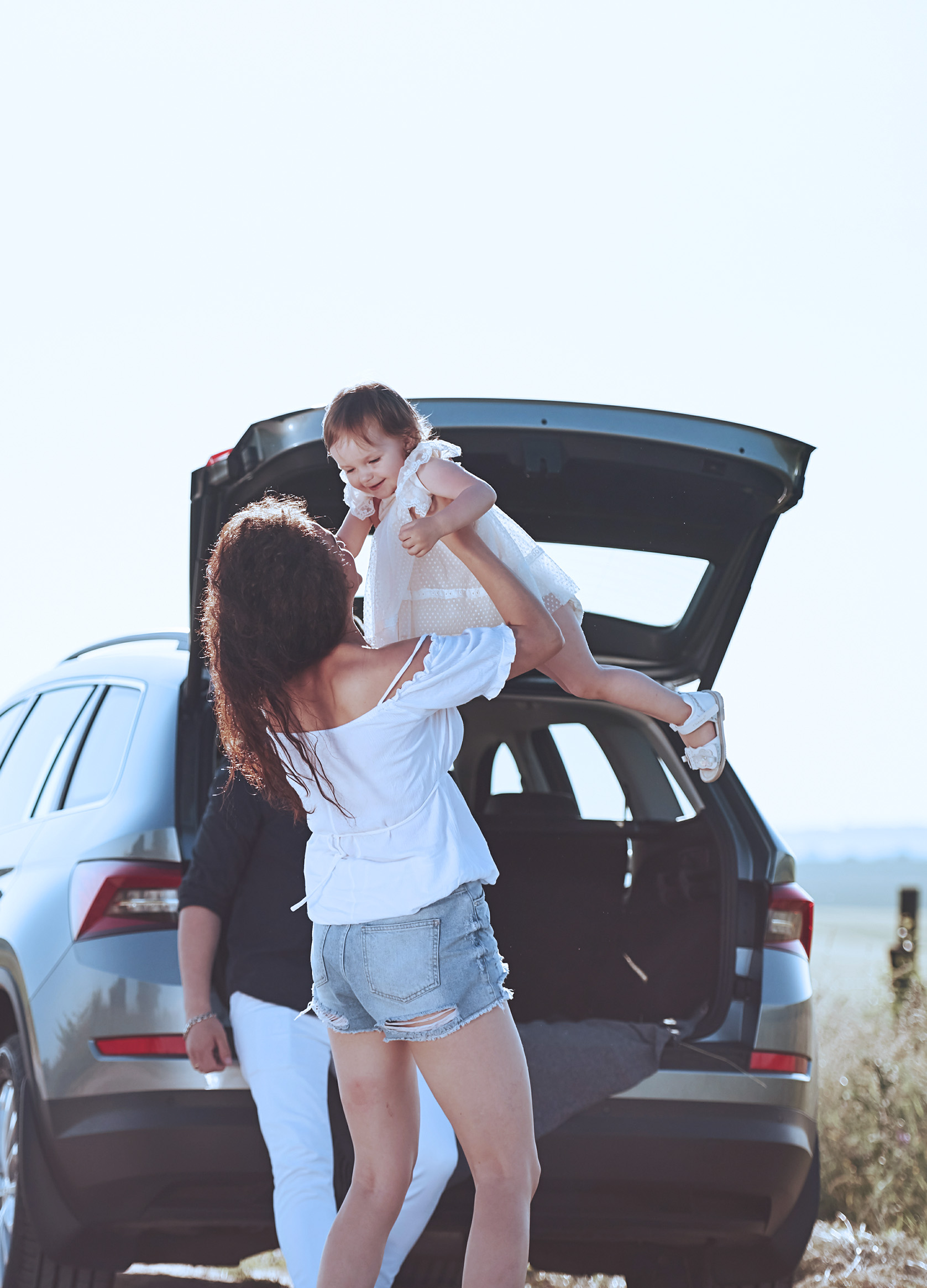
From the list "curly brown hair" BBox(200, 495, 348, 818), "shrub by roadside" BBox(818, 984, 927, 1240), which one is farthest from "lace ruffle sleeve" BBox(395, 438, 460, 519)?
"shrub by roadside" BBox(818, 984, 927, 1240)

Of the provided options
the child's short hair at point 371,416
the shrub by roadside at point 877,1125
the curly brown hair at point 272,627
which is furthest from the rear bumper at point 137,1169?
the shrub by roadside at point 877,1125

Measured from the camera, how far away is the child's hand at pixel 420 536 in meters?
2.30

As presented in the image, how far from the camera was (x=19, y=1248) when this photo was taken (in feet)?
10.3

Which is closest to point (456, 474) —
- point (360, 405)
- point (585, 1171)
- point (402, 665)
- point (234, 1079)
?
point (360, 405)

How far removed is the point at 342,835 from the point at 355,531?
0.75 m

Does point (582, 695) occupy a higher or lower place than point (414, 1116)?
higher

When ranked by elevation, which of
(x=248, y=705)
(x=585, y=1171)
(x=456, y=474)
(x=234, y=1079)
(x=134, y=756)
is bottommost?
(x=585, y=1171)

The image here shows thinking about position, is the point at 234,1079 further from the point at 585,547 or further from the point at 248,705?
the point at 585,547

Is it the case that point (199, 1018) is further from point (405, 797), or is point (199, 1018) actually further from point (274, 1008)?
point (405, 797)

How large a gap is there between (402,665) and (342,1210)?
0.94 metres

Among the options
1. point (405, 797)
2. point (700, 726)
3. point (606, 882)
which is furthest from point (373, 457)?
point (606, 882)

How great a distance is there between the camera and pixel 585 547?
332 centimetres

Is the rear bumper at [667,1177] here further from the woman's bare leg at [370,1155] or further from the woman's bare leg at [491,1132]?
the woman's bare leg at [491,1132]

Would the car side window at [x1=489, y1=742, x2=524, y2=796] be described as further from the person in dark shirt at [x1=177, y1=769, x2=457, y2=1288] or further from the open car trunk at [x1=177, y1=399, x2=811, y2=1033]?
the person in dark shirt at [x1=177, y1=769, x2=457, y2=1288]
